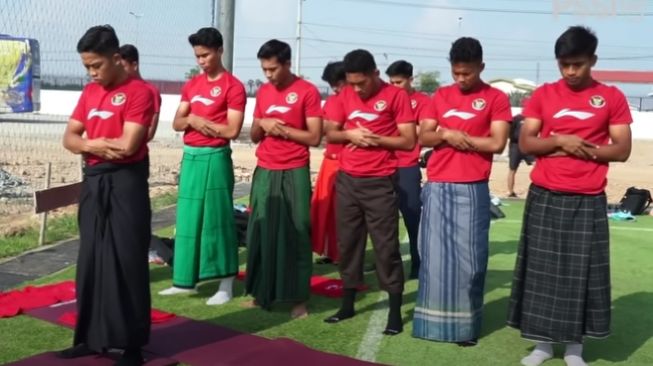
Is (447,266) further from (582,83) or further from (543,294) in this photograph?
(582,83)

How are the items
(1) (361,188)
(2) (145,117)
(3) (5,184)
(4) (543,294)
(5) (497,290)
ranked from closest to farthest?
(2) (145,117) < (4) (543,294) < (1) (361,188) < (5) (497,290) < (3) (5,184)

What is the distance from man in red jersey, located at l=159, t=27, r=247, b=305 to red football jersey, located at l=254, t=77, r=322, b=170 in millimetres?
208

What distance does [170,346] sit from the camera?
496cm

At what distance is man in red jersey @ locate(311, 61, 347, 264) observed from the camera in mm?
7664

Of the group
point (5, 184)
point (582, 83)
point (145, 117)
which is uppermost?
point (582, 83)

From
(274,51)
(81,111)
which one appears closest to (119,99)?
(81,111)

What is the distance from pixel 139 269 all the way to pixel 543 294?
238cm

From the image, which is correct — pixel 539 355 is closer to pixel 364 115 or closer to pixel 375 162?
pixel 375 162

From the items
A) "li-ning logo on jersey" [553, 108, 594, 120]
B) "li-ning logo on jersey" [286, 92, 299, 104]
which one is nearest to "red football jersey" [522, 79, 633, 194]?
"li-ning logo on jersey" [553, 108, 594, 120]

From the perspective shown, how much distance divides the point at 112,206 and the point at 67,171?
12.8m

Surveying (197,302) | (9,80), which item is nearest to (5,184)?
(9,80)

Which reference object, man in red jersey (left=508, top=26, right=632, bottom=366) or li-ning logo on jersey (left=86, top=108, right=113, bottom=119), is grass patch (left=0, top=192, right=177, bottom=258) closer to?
li-ning logo on jersey (left=86, top=108, right=113, bottom=119)

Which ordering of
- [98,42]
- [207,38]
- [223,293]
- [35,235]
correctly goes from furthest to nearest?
[35,235] < [223,293] < [207,38] < [98,42]

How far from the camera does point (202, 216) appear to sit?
20.0 feet
